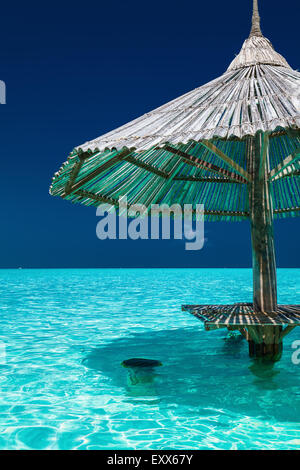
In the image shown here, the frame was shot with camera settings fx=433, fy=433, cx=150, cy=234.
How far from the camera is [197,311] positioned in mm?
5164

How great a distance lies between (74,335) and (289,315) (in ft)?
17.2

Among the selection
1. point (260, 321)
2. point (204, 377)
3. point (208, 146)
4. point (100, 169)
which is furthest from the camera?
point (204, 377)

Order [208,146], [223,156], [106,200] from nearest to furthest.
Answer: [208,146] < [223,156] < [106,200]

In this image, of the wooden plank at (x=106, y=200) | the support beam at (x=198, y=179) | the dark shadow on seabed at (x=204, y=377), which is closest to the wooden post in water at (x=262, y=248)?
the dark shadow on seabed at (x=204, y=377)

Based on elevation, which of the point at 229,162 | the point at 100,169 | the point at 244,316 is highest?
the point at 229,162

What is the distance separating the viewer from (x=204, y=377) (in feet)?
17.4

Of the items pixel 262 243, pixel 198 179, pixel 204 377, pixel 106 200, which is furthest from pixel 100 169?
pixel 204 377

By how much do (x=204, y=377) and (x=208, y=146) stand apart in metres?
2.82

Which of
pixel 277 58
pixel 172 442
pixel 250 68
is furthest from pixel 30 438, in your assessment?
pixel 277 58

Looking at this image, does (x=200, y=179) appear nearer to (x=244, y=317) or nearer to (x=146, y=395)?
(x=244, y=317)

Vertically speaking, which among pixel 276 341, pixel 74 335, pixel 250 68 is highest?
pixel 250 68

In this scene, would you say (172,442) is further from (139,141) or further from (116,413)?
(139,141)

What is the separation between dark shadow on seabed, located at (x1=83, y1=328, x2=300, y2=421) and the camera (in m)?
4.41

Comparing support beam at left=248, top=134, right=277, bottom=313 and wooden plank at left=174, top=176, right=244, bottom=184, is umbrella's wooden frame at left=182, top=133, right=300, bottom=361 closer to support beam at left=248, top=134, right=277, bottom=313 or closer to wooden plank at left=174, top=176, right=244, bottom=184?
support beam at left=248, top=134, right=277, bottom=313
